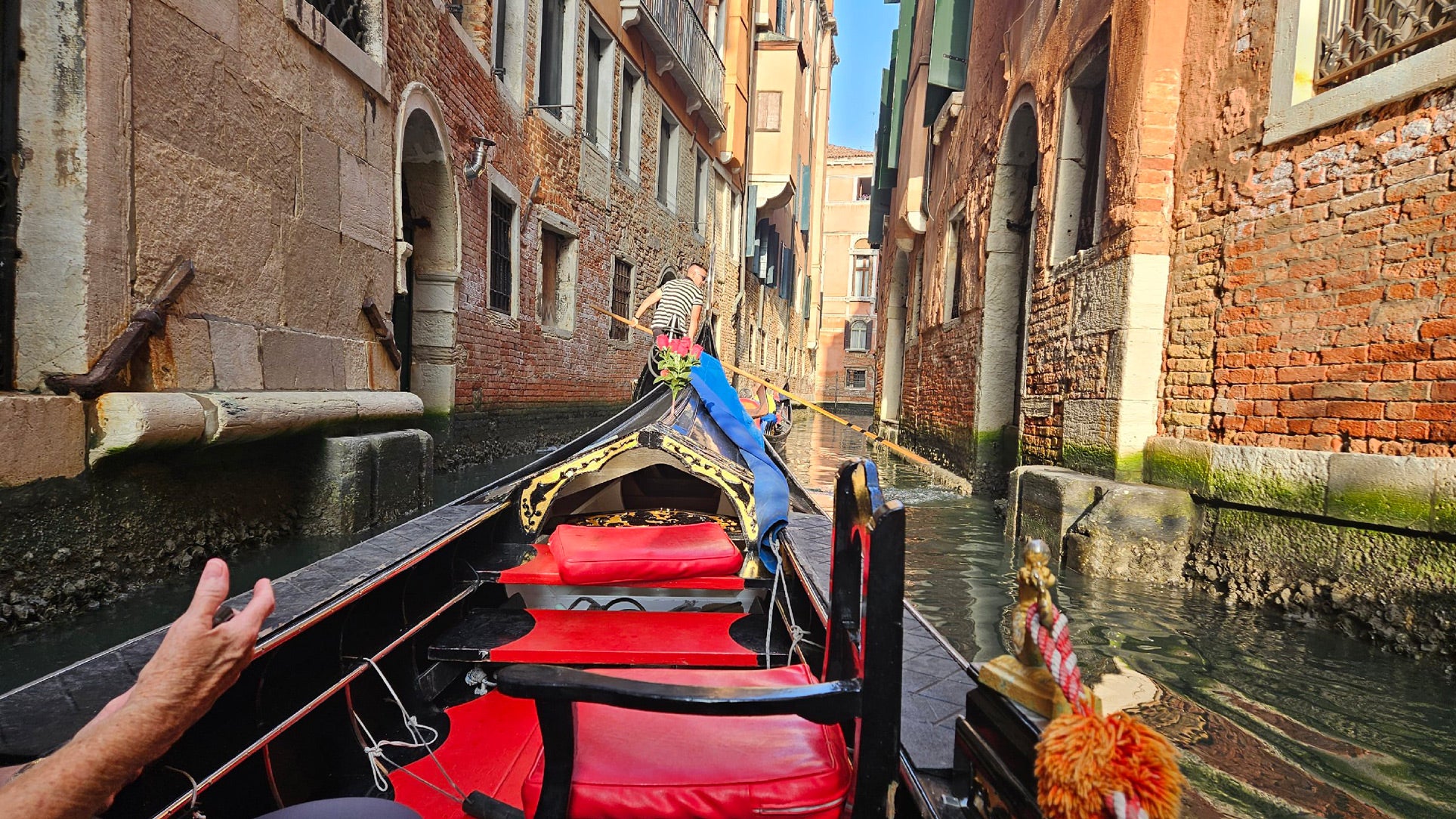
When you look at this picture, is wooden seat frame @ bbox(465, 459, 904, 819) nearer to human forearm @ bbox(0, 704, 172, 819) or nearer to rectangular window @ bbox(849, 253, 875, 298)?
human forearm @ bbox(0, 704, 172, 819)

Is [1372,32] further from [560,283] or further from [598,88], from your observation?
[598,88]

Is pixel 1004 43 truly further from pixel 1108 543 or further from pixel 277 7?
pixel 277 7

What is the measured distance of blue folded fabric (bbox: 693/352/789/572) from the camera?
7.94ft

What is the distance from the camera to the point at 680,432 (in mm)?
2666

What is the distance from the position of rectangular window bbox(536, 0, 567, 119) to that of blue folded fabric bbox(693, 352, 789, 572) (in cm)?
509

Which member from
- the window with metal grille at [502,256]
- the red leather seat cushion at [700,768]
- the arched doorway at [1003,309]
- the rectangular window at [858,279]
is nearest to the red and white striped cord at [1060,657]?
the red leather seat cushion at [700,768]

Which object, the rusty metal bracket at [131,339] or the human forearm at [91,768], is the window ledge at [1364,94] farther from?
the rusty metal bracket at [131,339]

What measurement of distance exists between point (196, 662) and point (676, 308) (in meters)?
4.37

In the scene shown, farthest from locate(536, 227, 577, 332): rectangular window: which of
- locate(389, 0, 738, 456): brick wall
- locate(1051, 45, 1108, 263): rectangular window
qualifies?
locate(1051, 45, 1108, 263): rectangular window

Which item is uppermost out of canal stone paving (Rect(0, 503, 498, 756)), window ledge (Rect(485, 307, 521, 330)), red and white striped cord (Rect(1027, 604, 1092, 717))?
window ledge (Rect(485, 307, 521, 330))

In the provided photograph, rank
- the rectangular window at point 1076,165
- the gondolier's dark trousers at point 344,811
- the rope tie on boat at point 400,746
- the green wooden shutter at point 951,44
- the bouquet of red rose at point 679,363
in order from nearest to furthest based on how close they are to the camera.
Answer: the gondolier's dark trousers at point 344,811, the rope tie on boat at point 400,746, the bouquet of red rose at point 679,363, the rectangular window at point 1076,165, the green wooden shutter at point 951,44

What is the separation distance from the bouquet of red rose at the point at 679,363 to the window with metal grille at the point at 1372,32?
9.45 feet

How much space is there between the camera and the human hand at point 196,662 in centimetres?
73

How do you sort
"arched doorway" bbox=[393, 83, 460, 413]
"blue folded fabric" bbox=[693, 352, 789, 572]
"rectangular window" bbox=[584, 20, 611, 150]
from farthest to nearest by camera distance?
"rectangular window" bbox=[584, 20, 611, 150] → "arched doorway" bbox=[393, 83, 460, 413] → "blue folded fabric" bbox=[693, 352, 789, 572]
